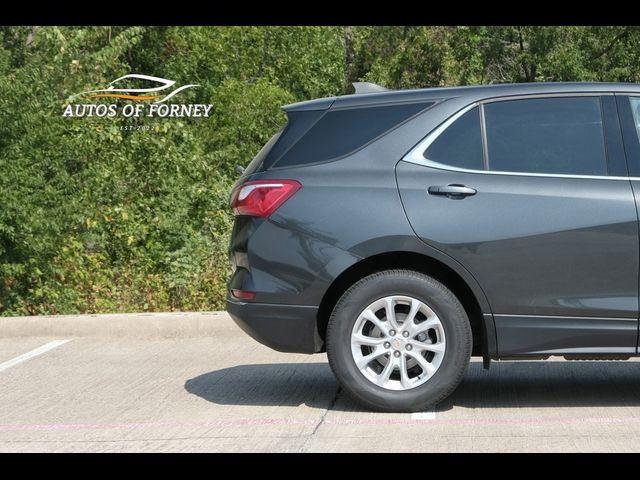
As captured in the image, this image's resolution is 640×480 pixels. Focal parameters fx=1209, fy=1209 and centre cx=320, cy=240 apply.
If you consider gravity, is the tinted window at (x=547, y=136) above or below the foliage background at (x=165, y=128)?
above

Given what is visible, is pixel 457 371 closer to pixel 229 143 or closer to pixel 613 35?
pixel 229 143

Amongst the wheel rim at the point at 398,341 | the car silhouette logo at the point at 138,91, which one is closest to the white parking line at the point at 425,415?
the wheel rim at the point at 398,341

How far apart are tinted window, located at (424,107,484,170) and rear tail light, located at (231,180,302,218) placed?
83 centimetres

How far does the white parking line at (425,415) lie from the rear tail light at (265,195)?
1.43m

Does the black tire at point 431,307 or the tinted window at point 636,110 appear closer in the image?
the black tire at point 431,307

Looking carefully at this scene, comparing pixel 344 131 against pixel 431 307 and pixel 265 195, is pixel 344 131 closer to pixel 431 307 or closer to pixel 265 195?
pixel 265 195

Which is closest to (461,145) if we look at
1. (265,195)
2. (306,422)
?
(265,195)

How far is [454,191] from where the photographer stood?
22.4 ft

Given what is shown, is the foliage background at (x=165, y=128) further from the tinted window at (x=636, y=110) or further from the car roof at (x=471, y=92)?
the tinted window at (x=636, y=110)

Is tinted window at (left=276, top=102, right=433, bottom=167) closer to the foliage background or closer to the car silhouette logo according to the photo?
the foliage background

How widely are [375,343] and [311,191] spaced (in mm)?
949

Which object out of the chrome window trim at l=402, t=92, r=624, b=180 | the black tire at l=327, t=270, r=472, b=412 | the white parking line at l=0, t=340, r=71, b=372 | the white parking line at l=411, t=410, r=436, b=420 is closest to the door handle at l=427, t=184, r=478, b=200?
the chrome window trim at l=402, t=92, r=624, b=180

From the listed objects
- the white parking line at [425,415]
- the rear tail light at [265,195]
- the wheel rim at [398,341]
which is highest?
the rear tail light at [265,195]

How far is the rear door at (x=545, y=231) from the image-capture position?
6.77 meters
